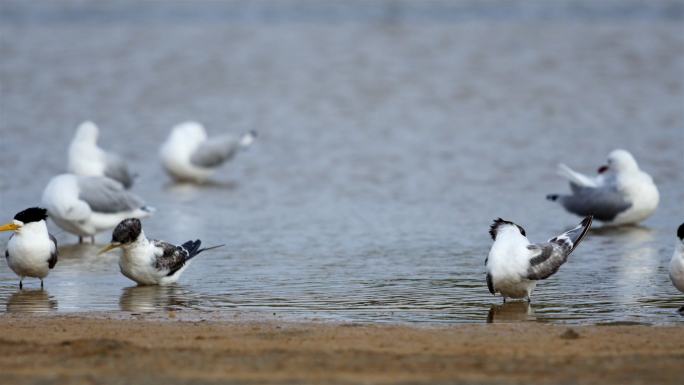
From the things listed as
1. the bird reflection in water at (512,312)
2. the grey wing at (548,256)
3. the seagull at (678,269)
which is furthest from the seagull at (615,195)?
the seagull at (678,269)

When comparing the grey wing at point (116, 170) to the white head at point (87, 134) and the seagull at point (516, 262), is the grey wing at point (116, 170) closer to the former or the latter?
the white head at point (87, 134)

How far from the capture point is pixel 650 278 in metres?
9.42

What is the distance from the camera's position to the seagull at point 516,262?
843cm

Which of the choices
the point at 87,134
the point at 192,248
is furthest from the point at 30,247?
the point at 87,134

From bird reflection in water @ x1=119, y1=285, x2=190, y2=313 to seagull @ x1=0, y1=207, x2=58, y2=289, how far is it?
63 cm

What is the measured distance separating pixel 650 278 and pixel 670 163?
614 centimetres

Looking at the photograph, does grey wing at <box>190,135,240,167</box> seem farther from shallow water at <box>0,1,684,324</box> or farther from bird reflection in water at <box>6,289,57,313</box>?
bird reflection in water at <box>6,289,57,313</box>

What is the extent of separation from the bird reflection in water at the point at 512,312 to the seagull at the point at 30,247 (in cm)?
331

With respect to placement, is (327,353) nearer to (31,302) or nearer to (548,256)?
(548,256)

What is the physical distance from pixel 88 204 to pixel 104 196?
31cm

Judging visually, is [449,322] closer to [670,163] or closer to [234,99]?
[670,163]

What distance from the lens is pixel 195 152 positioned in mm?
15641

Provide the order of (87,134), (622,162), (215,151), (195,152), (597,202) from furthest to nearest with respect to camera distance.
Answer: (215,151) → (195,152) → (87,134) → (622,162) → (597,202)

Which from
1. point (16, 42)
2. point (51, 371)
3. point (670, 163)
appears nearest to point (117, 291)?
point (51, 371)
